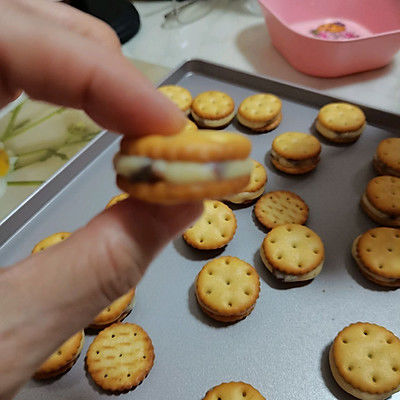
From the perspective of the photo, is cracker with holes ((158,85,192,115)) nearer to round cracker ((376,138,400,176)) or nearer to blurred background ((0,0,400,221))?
blurred background ((0,0,400,221))

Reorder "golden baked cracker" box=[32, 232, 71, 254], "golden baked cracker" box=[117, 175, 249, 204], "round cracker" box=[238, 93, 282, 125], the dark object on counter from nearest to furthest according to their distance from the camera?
1. "golden baked cracker" box=[117, 175, 249, 204]
2. "golden baked cracker" box=[32, 232, 71, 254]
3. "round cracker" box=[238, 93, 282, 125]
4. the dark object on counter

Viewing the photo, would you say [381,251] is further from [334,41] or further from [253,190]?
[334,41]

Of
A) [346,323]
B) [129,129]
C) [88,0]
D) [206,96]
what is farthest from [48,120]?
[346,323]

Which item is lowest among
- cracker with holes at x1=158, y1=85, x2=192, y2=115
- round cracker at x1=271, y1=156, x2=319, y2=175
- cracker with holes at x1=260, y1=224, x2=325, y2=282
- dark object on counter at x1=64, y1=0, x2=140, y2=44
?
cracker with holes at x1=260, y1=224, x2=325, y2=282

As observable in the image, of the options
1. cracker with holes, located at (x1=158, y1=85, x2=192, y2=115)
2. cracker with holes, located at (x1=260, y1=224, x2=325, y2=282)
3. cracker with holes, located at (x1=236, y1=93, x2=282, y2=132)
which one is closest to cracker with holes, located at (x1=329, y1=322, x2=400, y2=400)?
cracker with holes, located at (x1=260, y1=224, x2=325, y2=282)

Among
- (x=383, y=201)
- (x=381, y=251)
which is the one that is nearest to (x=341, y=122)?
(x=383, y=201)

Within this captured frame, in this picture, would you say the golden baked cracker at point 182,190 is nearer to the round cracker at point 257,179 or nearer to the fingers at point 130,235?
the fingers at point 130,235
